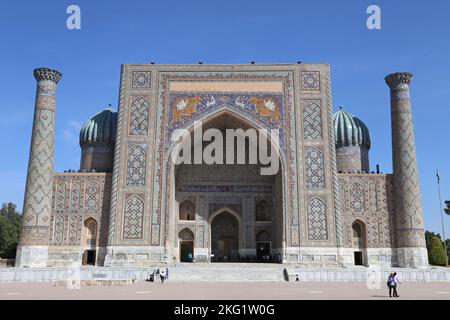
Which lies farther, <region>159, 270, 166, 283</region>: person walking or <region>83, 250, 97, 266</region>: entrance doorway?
<region>83, 250, 97, 266</region>: entrance doorway

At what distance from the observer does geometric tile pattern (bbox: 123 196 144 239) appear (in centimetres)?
1712

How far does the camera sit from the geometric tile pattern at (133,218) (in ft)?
56.2

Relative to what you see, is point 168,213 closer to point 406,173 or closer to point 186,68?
point 186,68

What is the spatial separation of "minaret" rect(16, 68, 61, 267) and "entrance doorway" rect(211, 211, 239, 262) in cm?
671

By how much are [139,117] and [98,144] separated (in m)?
3.71

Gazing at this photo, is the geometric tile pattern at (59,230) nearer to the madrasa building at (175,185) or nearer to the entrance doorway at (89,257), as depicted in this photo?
the madrasa building at (175,185)

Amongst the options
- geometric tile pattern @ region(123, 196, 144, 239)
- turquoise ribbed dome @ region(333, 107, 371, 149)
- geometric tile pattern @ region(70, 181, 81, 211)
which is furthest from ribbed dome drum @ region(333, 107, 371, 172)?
geometric tile pattern @ region(70, 181, 81, 211)

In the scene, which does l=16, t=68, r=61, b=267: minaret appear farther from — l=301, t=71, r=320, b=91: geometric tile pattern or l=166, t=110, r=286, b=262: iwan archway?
l=301, t=71, r=320, b=91: geometric tile pattern

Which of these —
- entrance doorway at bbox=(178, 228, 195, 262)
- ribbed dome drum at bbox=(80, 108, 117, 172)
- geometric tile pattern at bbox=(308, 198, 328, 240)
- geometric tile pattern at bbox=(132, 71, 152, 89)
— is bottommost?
entrance doorway at bbox=(178, 228, 195, 262)

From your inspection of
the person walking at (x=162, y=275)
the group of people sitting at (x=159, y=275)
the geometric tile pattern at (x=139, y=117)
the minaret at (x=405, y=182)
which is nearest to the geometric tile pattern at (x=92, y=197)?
the geometric tile pattern at (x=139, y=117)

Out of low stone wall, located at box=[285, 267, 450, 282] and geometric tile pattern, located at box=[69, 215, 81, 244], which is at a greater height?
geometric tile pattern, located at box=[69, 215, 81, 244]

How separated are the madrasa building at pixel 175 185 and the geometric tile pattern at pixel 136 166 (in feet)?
0.12
